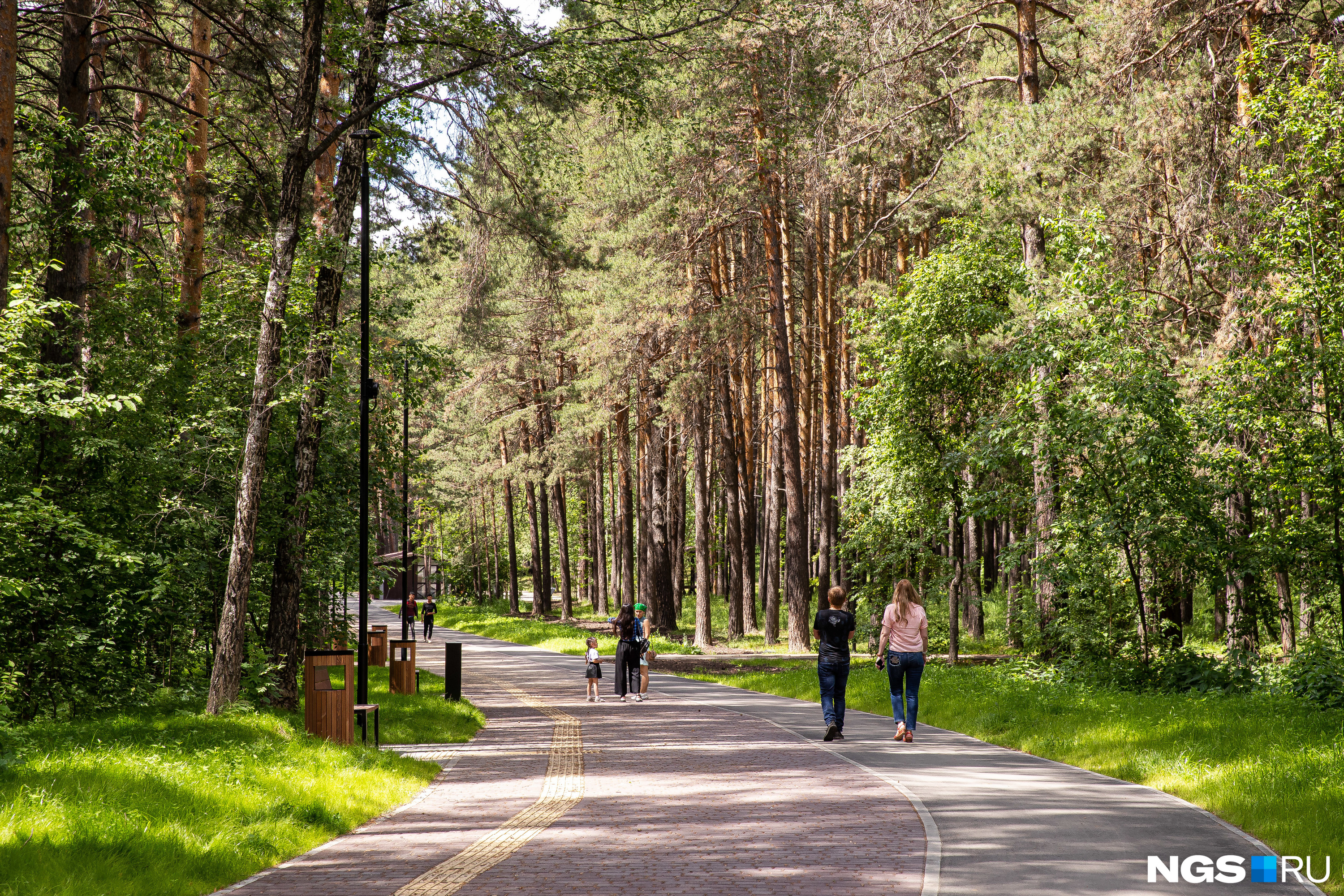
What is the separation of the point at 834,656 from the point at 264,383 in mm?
7383

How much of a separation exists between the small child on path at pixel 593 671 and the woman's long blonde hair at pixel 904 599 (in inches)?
302

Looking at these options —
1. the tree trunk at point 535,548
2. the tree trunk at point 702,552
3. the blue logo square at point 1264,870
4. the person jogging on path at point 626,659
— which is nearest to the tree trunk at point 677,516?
the tree trunk at point 535,548

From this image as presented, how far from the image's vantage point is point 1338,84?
1395 cm

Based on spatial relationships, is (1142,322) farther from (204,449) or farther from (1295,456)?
(204,449)

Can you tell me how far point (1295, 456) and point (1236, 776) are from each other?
6.14 metres

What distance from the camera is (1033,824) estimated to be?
7.87m

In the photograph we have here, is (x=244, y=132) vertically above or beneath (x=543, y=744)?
above

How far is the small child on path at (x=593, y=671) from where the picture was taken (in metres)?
19.3

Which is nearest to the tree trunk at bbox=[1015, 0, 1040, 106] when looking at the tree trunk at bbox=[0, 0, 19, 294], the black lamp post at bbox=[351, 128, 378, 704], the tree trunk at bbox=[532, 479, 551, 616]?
the black lamp post at bbox=[351, 128, 378, 704]

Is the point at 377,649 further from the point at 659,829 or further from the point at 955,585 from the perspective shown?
the point at 659,829

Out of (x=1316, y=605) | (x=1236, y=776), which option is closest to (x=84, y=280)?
(x=1236, y=776)

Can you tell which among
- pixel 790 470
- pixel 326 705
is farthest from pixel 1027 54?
pixel 326 705

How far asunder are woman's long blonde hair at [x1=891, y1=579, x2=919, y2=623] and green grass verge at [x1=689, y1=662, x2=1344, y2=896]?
6.31 ft

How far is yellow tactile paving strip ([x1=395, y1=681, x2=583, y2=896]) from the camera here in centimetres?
661
